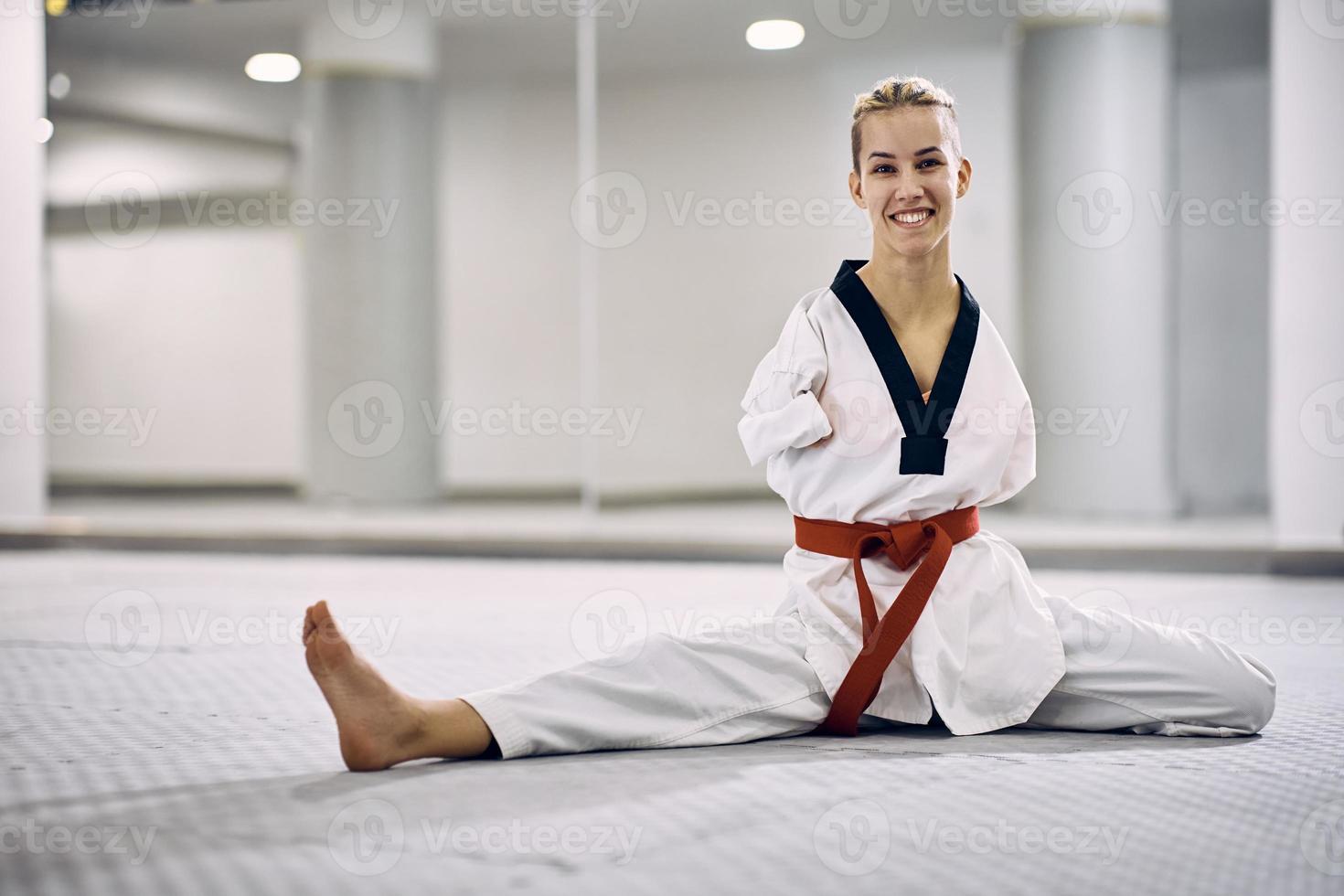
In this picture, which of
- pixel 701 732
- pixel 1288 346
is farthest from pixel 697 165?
pixel 701 732

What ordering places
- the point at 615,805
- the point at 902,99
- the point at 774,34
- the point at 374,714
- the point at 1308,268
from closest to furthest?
the point at 615,805 < the point at 374,714 < the point at 902,99 < the point at 1308,268 < the point at 774,34

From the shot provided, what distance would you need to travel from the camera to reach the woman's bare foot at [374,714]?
147 centimetres

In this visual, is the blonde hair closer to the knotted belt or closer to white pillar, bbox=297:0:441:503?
the knotted belt

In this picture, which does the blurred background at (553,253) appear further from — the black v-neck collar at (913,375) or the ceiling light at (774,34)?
the black v-neck collar at (913,375)

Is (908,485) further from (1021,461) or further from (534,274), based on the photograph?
(534,274)

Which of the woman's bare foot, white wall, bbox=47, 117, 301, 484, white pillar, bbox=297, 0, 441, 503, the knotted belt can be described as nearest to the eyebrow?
the knotted belt

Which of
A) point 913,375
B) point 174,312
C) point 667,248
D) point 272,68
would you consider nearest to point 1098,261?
point 667,248

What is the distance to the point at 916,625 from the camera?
5.52 feet

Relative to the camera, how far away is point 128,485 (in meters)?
5.21

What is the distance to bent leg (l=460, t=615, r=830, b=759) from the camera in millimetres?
1588

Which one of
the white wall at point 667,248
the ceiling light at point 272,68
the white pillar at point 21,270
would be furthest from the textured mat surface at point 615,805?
the ceiling light at point 272,68

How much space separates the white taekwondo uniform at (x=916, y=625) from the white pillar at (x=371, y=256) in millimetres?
3520

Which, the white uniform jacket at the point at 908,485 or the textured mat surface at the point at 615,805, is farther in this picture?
the white uniform jacket at the point at 908,485

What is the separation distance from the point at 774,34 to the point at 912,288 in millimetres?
3217
